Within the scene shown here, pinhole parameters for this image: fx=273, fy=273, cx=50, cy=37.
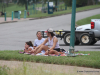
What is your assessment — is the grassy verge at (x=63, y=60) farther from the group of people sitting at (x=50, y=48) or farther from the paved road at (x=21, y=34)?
the paved road at (x=21, y=34)

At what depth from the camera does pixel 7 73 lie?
7.13 metres

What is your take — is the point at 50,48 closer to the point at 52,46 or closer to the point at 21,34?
the point at 52,46

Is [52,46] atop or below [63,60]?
atop

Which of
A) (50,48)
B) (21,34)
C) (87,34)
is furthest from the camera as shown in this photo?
(21,34)

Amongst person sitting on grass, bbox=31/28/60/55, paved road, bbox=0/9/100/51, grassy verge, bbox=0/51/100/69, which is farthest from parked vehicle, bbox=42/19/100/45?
grassy verge, bbox=0/51/100/69

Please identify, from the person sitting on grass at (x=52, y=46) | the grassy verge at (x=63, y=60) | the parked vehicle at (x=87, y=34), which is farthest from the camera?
the parked vehicle at (x=87, y=34)

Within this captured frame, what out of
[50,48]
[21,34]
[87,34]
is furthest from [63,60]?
[21,34]

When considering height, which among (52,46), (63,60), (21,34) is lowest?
(63,60)

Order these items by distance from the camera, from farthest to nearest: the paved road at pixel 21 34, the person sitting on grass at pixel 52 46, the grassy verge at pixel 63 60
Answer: the paved road at pixel 21 34
the person sitting on grass at pixel 52 46
the grassy verge at pixel 63 60

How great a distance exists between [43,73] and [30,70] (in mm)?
539

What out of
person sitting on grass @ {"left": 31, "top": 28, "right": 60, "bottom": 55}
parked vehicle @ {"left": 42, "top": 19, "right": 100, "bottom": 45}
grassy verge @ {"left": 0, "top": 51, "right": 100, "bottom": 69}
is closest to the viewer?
grassy verge @ {"left": 0, "top": 51, "right": 100, "bottom": 69}

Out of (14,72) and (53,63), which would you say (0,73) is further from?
(53,63)

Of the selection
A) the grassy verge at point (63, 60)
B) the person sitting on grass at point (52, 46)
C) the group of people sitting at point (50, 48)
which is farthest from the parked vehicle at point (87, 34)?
the grassy verge at point (63, 60)

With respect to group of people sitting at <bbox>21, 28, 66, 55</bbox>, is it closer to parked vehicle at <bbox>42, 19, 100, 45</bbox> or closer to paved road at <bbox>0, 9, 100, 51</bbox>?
paved road at <bbox>0, 9, 100, 51</bbox>
